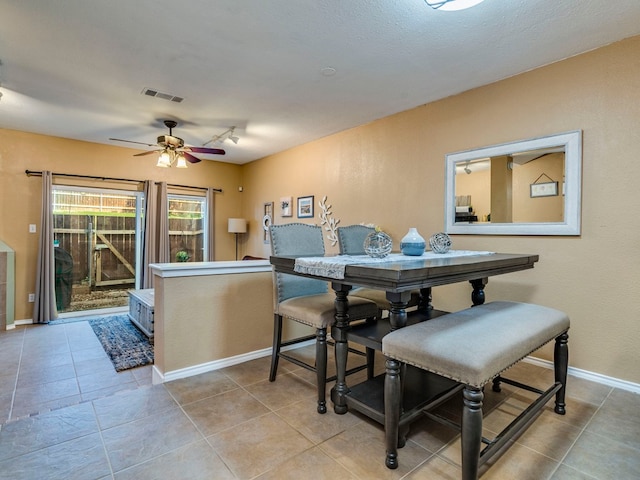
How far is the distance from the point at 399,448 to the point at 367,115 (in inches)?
130

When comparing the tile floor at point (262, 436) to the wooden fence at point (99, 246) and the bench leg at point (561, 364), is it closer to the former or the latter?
the bench leg at point (561, 364)

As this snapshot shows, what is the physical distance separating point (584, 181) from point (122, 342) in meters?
4.70

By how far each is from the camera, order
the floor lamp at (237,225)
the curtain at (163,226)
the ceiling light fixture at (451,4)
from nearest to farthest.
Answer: the ceiling light fixture at (451,4) < the curtain at (163,226) < the floor lamp at (237,225)

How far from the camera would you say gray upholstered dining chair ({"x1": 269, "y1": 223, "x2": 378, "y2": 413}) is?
2.01 metres

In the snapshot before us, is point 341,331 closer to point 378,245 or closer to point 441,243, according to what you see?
point 378,245

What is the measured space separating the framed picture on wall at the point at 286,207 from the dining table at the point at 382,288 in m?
3.26

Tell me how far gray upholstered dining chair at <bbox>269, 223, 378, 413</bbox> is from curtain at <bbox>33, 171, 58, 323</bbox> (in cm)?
402

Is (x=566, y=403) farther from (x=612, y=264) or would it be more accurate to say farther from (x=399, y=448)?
(x=399, y=448)

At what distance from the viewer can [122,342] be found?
3.77 m

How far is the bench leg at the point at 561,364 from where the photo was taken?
1.95 metres

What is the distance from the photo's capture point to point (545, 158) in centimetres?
268

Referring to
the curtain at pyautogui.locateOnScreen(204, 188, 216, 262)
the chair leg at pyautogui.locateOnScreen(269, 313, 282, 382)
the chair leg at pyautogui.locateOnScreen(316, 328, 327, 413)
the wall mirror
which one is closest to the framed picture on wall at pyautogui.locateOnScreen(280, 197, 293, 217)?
the curtain at pyautogui.locateOnScreen(204, 188, 216, 262)

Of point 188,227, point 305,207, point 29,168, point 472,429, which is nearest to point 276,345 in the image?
point 472,429

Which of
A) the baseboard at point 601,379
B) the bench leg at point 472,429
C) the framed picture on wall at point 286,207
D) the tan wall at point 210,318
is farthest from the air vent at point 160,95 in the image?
the baseboard at point 601,379
